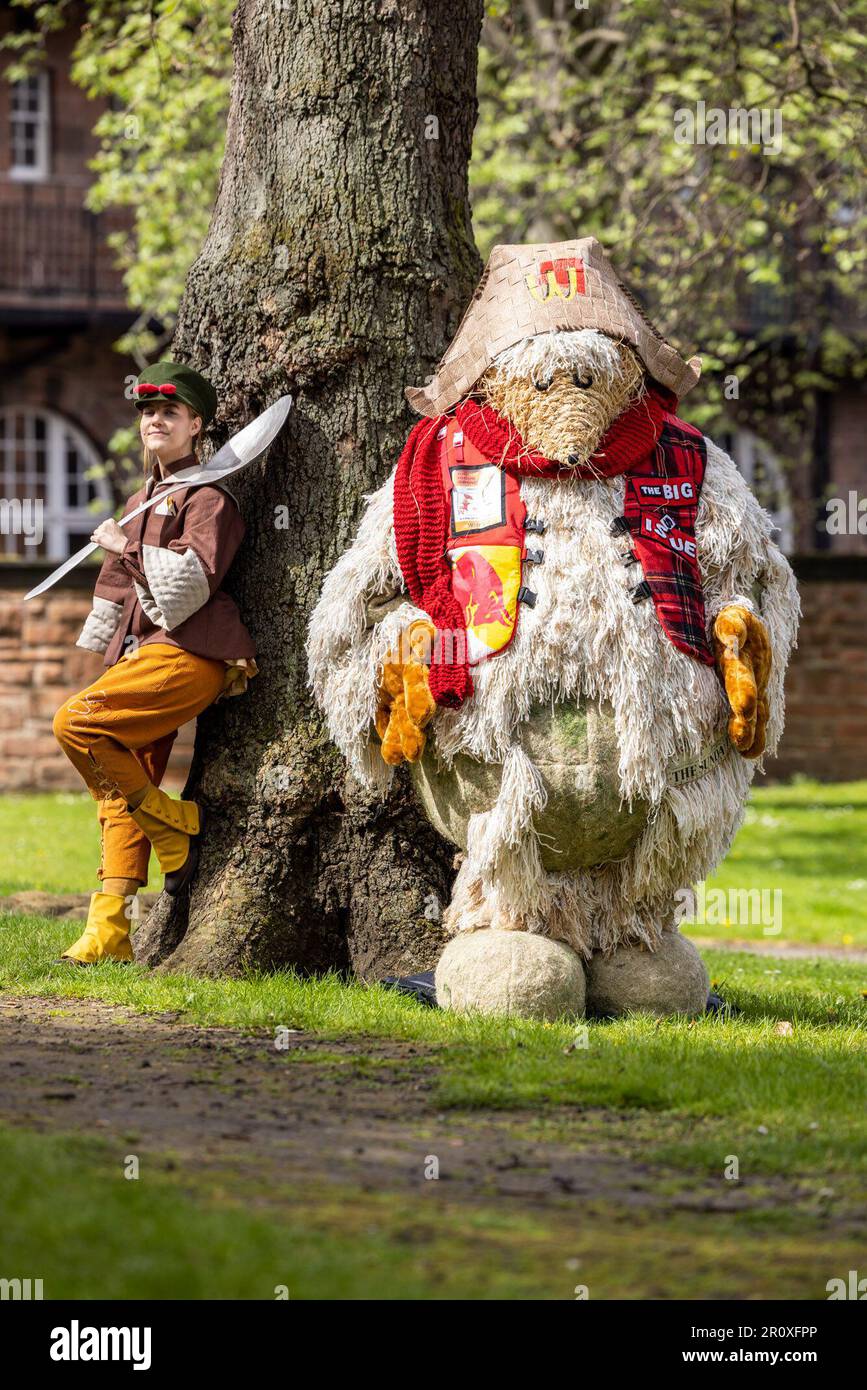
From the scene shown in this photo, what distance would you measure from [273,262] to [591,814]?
2065 millimetres

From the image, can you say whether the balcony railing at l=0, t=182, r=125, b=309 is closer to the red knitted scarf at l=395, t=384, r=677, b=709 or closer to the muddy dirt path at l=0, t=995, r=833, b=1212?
the red knitted scarf at l=395, t=384, r=677, b=709

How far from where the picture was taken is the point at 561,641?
479cm

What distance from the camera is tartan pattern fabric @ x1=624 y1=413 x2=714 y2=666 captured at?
488 centimetres

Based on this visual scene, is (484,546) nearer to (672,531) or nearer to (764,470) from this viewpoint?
(672,531)

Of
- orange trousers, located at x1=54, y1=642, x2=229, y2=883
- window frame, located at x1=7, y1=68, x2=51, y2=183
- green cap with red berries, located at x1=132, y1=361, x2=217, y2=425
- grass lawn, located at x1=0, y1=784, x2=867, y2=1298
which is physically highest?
window frame, located at x1=7, y1=68, x2=51, y2=183

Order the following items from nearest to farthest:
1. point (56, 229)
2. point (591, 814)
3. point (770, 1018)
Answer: point (591, 814) → point (770, 1018) → point (56, 229)

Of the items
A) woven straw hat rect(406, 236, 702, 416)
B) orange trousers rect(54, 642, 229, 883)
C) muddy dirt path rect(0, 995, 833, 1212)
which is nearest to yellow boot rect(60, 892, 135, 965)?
orange trousers rect(54, 642, 229, 883)

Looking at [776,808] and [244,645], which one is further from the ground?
[244,645]

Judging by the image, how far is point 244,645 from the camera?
548 centimetres

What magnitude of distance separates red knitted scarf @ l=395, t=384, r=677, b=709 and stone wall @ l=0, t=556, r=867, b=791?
27.8 ft

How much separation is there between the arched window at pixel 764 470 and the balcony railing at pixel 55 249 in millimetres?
8154
